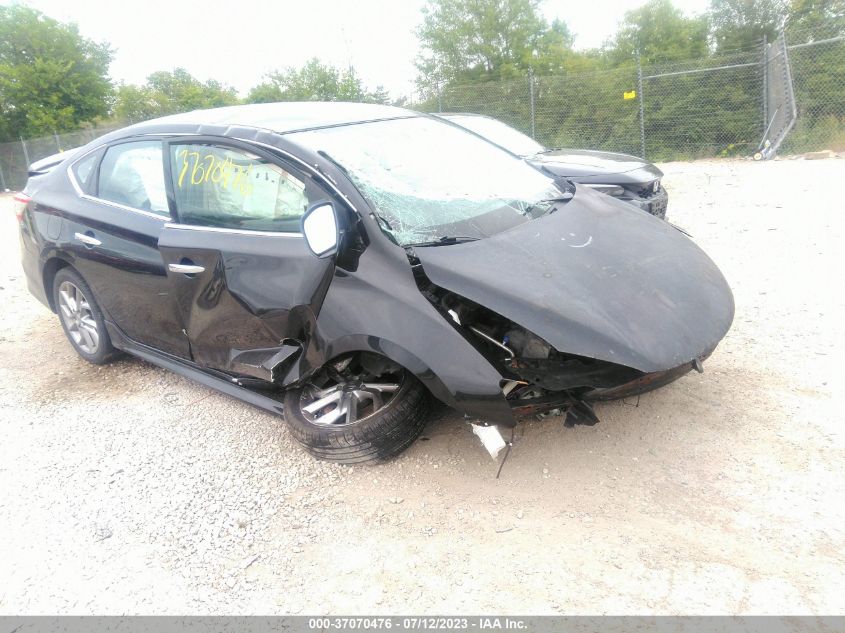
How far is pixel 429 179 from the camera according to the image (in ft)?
11.5

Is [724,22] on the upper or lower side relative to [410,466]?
upper

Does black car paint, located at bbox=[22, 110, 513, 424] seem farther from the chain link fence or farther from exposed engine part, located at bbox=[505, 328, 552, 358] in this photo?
the chain link fence

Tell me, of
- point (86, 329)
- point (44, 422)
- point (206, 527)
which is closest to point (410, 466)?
point (206, 527)

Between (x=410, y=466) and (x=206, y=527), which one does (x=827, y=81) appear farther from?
(x=206, y=527)

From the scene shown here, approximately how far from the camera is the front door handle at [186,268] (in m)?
3.49

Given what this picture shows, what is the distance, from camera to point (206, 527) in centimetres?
296

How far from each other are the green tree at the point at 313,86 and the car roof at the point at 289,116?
19228 millimetres

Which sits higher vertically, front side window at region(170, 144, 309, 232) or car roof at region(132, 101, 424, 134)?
car roof at region(132, 101, 424, 134)

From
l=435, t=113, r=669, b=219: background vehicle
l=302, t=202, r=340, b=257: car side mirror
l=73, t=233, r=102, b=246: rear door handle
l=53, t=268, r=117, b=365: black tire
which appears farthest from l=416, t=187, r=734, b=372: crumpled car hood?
l=435, t=113, r=669, b=219: background vehicle

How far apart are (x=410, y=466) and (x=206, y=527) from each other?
985 millimetres

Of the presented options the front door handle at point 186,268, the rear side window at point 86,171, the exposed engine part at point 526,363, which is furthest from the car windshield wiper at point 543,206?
the rear side window at point 86,171

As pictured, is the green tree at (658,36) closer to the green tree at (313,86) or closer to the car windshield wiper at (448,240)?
the green tree at (313,86)

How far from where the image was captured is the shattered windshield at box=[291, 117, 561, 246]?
3.19 metres

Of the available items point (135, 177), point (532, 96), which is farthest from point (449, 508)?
point (532, 96)
